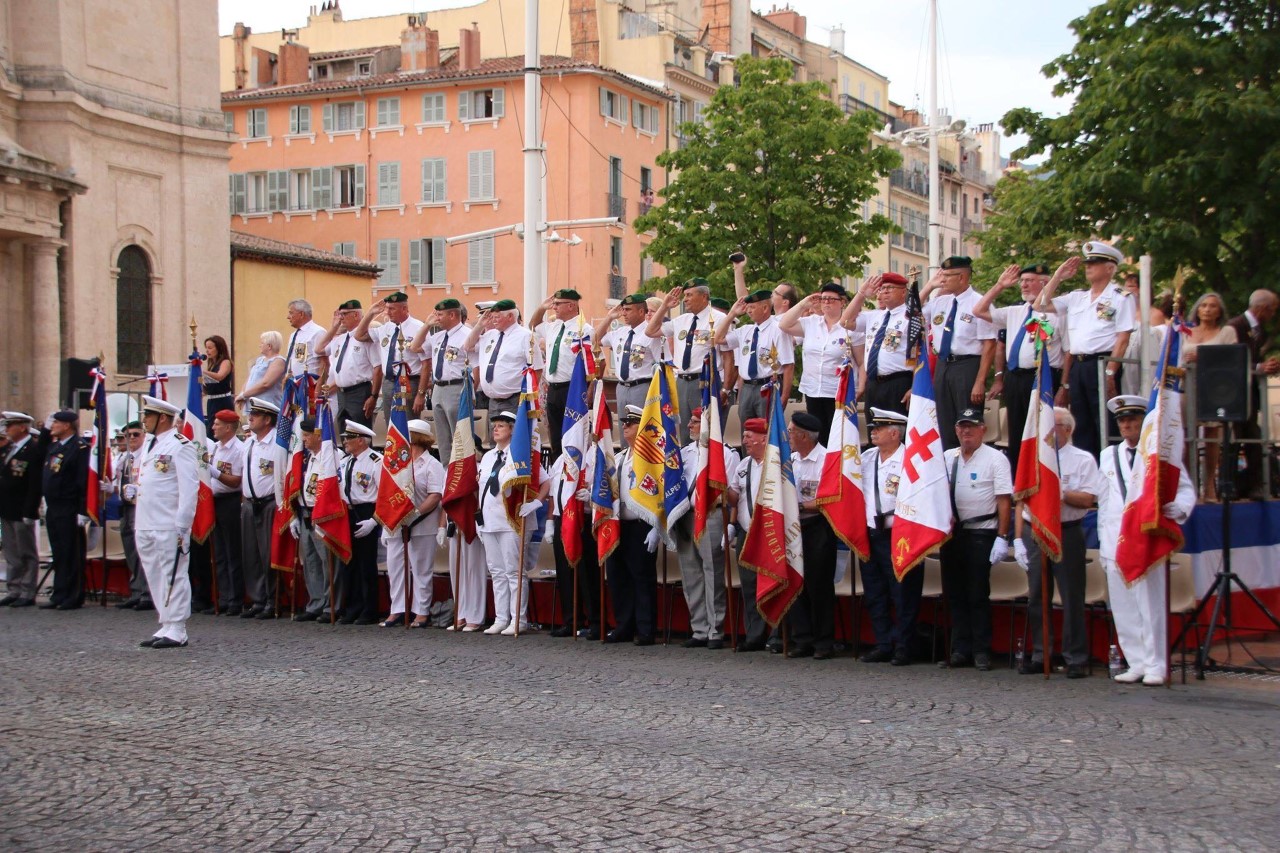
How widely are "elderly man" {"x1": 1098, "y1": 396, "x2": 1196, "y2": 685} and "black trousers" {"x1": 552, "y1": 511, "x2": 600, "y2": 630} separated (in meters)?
4.91

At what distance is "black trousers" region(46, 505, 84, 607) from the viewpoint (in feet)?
61.3

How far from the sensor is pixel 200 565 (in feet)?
59.5

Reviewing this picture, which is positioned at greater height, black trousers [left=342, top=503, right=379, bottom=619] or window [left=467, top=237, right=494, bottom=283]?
window [left=467, top=237, right=494, bottom=283]

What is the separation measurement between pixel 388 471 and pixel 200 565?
3.33 metres

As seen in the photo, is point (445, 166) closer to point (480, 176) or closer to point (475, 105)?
point (480, 176)

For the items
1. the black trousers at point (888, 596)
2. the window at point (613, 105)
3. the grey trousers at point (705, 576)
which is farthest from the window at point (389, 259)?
the black trousers at point (888, 596)

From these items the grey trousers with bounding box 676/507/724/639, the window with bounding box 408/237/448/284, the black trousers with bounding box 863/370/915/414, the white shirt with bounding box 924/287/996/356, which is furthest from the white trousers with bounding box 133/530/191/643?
the window with bounding box 408/237/448/284

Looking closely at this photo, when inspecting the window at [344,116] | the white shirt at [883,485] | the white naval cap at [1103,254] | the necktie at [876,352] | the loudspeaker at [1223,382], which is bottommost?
the white shirt at [883,485]

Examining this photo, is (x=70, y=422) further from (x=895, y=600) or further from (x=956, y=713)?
(x=956, y=713)

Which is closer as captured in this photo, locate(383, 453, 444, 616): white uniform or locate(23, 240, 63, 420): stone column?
locate(383, 453, 444, 616): white uniform

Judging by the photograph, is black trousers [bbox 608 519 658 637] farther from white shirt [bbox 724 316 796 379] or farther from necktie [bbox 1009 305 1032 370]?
necktie [bbox 1009 305 1032 370]

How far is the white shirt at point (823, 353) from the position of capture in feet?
51.0

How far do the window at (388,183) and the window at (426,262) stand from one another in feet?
6.18

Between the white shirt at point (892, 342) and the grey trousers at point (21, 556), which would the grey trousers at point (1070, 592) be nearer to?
the white shirt at point (892, 342)
